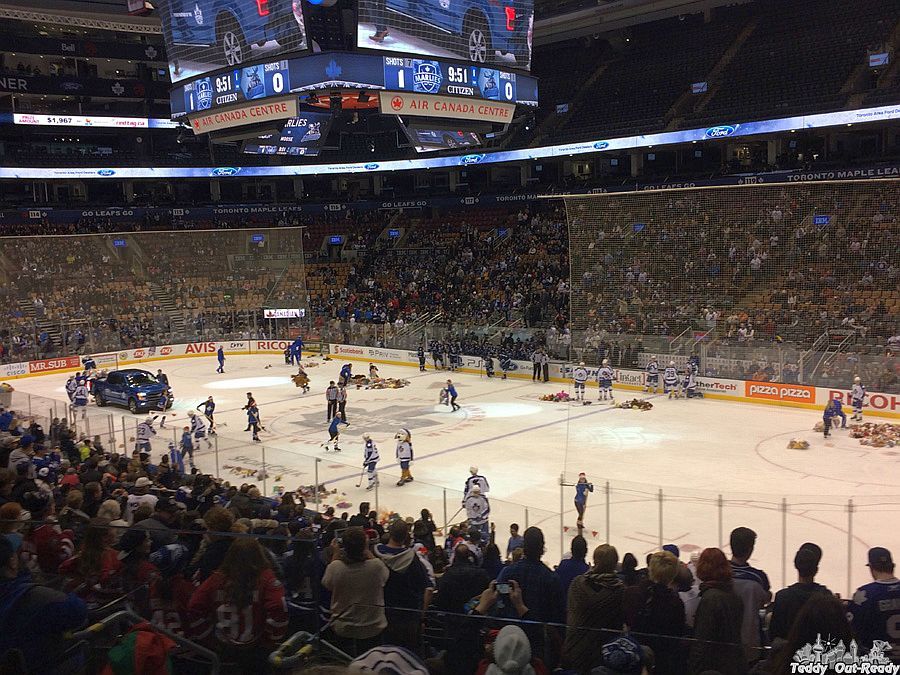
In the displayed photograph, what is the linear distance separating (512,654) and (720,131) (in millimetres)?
33130

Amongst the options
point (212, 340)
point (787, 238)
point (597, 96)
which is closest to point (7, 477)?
point (787, 238)

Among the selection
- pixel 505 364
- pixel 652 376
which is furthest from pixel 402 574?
pixel 505 364

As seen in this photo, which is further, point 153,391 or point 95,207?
point 95,207

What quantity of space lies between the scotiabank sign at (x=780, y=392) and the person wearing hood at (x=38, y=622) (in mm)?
21646

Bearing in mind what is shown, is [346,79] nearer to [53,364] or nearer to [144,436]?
[144,436]

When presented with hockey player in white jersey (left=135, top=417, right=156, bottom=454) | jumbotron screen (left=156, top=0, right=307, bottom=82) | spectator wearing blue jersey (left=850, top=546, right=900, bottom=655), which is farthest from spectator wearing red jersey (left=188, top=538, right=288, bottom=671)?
jumbotron screen (left=156, top=0, right=307, bottom=82)

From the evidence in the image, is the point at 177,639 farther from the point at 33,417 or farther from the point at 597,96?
the point at 597,96

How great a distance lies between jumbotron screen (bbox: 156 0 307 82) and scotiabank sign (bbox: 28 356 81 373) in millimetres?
16276

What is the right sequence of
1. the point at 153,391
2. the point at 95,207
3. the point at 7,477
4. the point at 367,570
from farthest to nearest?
the point at 95,207 < the point at 153,391 < the point at 7,477 < the point at 367,570

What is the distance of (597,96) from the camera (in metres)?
41.7

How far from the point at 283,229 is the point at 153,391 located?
16.6 metres

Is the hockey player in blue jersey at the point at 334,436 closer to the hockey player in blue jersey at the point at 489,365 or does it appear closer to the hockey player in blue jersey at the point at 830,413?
the hockey player in blue jersey at the point at 489,365

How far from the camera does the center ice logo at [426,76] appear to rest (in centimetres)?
2053

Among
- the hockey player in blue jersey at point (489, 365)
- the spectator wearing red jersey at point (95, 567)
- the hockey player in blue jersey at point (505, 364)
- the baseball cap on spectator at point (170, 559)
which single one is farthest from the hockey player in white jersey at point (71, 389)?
the baseball cap on spectator at point (170, 559)
